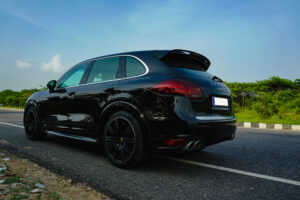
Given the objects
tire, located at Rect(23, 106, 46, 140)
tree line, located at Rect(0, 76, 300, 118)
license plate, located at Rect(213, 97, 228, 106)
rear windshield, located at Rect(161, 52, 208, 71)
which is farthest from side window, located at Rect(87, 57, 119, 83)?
tree line, located at Rect(0, 76, 300, 118)

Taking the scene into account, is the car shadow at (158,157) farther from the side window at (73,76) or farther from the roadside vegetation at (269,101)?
the roadside vegetation at (269,101)

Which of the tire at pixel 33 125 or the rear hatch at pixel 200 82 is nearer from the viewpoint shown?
the rear hatch at pixel 200 82

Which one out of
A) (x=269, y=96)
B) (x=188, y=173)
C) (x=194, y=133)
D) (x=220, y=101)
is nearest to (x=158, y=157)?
(x=188, y=173)

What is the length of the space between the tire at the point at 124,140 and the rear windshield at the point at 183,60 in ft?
2.81

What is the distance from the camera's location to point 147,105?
8.82ft

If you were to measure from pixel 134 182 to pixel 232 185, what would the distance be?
40.6 inches

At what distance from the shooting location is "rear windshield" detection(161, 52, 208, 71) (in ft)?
9.72

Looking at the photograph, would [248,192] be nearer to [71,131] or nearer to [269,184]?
[269,184]

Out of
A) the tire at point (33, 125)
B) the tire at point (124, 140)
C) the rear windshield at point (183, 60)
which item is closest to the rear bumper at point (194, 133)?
the tire at point (124, 140)

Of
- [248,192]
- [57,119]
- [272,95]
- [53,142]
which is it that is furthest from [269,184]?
[272,95]

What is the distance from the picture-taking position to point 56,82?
4.52 meters

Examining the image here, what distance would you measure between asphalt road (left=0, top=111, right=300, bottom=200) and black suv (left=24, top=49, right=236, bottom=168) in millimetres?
310

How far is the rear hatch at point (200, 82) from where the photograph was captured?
277 cm

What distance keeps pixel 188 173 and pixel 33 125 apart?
3.60 m
